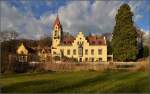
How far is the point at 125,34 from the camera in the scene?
Answer: 3247 centimetres

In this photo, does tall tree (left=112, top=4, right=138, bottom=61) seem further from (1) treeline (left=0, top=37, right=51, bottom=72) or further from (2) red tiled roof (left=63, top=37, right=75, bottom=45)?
(2) red tiled roof (left=63, top=37, right=75, bottom=45)

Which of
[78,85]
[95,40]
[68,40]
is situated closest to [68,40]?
[68,40]

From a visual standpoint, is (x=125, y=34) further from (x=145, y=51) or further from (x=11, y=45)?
(x=11, y=45)

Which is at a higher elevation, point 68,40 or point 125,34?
point 68,40

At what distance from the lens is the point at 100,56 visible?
43344 mm

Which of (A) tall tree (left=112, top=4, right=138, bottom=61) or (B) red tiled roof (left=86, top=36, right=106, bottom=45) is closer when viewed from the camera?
(A) tall tree (left=112, top=4, right=138, bottom=61)

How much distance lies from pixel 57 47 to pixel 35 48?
2.85 m

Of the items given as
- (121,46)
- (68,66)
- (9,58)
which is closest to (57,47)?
(121,46)

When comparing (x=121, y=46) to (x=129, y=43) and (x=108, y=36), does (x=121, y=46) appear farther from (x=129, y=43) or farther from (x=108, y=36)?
(x=108, y=36)

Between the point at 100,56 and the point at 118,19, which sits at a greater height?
the point at 118,19

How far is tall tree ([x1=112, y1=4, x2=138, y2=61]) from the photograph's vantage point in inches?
1282

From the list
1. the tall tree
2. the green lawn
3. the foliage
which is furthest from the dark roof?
the green lawn

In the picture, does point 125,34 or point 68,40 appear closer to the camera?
point 125,34

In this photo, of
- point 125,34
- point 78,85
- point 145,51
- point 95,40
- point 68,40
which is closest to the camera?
point 78,85
